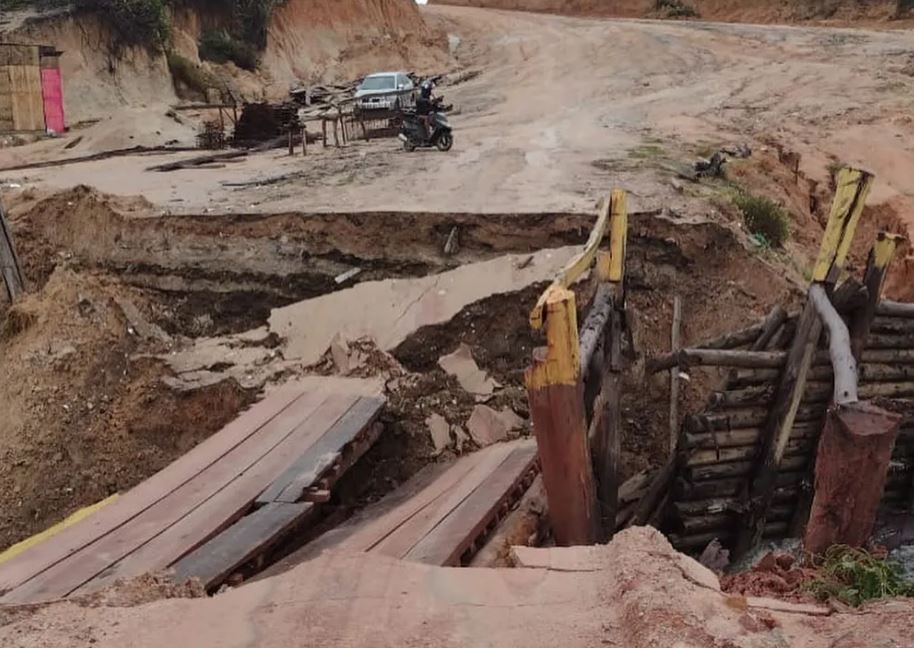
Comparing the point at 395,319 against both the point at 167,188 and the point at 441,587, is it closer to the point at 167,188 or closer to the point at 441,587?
the point at 441,587

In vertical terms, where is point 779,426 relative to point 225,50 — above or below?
below

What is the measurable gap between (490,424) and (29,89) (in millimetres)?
17096

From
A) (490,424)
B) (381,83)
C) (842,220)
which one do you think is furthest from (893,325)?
(381,83)

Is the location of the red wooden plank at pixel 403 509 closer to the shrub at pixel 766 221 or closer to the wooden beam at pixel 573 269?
the wooden beam at pixel 573 269

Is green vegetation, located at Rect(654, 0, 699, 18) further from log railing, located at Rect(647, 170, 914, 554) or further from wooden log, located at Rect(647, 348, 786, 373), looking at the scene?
wooden log, located at Rect(647, 348, 786, 373)

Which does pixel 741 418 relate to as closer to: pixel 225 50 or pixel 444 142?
pixel 444 142

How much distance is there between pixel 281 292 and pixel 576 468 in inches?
172

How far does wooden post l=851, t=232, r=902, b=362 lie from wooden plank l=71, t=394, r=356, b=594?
3610 mm

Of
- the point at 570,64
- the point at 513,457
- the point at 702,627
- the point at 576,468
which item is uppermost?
the point at 570,64

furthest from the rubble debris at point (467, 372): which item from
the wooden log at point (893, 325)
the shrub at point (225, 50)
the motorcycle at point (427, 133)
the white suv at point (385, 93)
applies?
the shrub at point (225, 50)

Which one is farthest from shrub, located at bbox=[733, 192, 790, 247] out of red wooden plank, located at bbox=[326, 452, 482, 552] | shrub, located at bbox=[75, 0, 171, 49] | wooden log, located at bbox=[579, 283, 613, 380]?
shrub, located at bbox=[75, 0, 171, 49]

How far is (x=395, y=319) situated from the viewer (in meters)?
8.02

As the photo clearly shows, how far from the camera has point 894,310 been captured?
6.78 m

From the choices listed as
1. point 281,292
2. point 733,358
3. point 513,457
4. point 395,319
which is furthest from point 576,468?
point 281,292
